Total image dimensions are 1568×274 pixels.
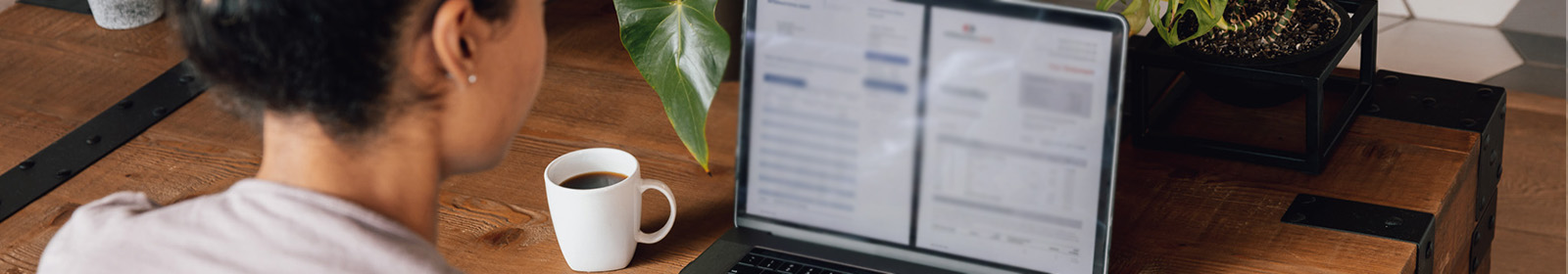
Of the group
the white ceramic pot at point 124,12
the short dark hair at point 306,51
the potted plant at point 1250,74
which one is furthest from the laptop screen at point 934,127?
the white ceramic pot at point 124,12

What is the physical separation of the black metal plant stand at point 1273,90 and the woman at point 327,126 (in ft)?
1.74

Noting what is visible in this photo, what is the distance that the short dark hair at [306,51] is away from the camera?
487mm

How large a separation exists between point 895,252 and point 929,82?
119mm

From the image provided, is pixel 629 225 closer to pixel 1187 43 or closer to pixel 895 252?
pixel 895 252

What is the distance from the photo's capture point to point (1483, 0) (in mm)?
2107

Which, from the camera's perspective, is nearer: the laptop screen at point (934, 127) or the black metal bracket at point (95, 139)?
the laptop screen at point (934, 127)

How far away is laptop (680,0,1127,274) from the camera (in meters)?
0.77

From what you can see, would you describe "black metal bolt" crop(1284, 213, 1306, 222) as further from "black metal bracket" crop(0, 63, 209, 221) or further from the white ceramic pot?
the white ceramic pot

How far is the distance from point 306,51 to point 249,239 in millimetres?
76

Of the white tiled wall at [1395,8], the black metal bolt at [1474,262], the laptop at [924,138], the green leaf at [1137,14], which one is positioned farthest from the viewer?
the white tiled wall at [1395,8]

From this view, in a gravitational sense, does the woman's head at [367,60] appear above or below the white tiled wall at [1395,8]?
above

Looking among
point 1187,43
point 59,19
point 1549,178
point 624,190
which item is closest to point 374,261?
point 624,190

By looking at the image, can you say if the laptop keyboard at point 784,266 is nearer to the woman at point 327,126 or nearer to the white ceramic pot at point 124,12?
the woman at point 327,126

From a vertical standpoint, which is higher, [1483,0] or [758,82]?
[758,82]
